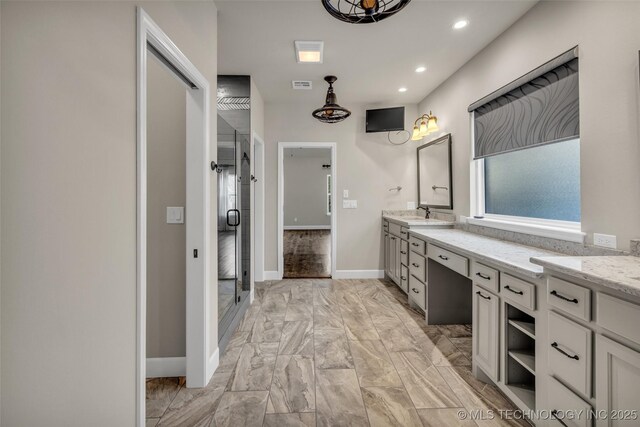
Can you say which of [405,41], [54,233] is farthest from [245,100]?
[54,233]

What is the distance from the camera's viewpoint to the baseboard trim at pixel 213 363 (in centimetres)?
203

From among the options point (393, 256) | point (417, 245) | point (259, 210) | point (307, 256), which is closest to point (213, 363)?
point (417, 245)

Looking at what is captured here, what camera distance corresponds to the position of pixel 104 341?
1021 mm

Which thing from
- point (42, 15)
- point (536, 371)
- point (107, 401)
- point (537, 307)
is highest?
point (42, 15)

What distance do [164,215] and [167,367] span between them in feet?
3.53

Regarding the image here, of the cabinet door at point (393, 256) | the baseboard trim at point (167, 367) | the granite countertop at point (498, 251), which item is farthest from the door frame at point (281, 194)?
the baseboard trim at point (167, 367)

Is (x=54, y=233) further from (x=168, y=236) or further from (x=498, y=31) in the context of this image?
(x=498, y=31)

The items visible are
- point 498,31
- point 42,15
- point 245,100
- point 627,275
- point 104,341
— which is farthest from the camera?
point 245,100

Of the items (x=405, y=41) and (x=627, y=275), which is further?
(x=405, y=41)

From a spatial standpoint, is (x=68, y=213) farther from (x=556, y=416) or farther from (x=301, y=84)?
(x=301, y=84)

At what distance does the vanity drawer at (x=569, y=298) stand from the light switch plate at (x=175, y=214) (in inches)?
85.5

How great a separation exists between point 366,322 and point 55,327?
2587mm

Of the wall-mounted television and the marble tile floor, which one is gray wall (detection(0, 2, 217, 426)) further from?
the wall-mounted television

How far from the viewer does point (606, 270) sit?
123 centimetres
